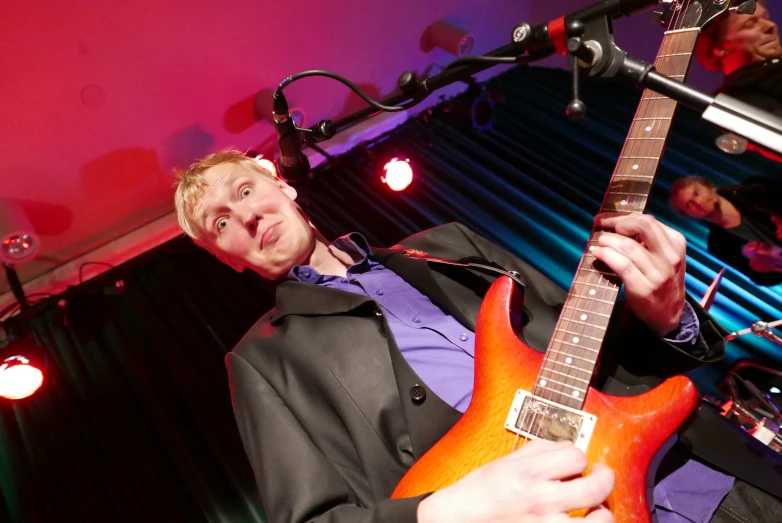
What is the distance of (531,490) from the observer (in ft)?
2.83

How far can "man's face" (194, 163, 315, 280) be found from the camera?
1786mm

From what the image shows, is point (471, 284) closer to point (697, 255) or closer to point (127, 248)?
point (697, 255)

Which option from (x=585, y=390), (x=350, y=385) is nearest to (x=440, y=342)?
(x=350, y=385)

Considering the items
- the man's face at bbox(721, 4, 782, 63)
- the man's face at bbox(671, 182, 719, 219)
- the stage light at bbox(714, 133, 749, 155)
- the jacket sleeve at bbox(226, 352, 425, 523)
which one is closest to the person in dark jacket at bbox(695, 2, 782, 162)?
the man's face at bbox(721, 4, 782, 63)

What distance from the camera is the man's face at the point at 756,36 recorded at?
8.79 ft

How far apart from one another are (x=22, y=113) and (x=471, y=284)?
2.63m

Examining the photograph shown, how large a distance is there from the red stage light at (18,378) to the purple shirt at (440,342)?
6.68ft

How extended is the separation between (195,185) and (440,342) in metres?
1.12

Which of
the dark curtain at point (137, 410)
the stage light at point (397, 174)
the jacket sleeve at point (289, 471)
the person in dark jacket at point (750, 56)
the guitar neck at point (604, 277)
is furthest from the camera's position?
the stage light at point (397, 174)

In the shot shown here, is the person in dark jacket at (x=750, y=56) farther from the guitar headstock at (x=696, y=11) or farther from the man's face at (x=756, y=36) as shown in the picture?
the guitar headstock at (x=696, y=11)

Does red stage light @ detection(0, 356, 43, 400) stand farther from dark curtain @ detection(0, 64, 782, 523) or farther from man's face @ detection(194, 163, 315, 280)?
man's face @ detection(194, 163, 315, 280)

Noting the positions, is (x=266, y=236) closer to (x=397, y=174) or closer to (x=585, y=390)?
(x=585, y=390)

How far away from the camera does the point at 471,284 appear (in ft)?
5.67

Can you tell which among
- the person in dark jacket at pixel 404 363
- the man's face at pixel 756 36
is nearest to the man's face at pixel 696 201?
the man's face at pixel 756 36
